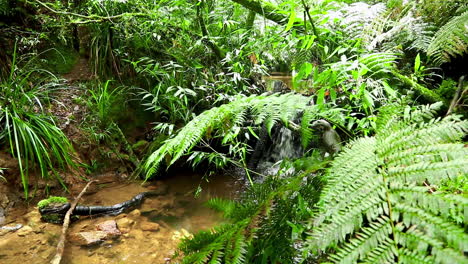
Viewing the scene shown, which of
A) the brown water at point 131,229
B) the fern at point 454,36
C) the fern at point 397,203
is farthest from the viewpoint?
the brown water at point 131,229

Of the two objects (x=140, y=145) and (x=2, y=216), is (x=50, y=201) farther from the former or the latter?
(x=140, y=145)

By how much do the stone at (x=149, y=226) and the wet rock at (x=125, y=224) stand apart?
95 mm

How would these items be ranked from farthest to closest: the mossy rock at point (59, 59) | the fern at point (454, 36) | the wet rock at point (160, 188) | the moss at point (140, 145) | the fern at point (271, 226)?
1. the mossy rock at point (59, 59)
2. the moss at point (140, 145)
3. the wet rock at point (160, 188)
4. the fern at point (454, 36)
5. the fern at point (271, 226)

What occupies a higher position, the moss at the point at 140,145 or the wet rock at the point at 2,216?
the moss at the point at 140,145

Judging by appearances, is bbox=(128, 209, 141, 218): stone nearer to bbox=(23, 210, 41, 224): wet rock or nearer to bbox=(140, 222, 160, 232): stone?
bbox=(140, 222, 160, 232): stone

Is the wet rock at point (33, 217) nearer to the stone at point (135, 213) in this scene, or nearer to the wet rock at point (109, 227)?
the wet rock at point (109, 227)

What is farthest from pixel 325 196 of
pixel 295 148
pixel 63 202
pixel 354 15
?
pixel 295 148

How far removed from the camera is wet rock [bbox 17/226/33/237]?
1.91 meters

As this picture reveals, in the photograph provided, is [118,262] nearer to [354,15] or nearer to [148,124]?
[148,124]

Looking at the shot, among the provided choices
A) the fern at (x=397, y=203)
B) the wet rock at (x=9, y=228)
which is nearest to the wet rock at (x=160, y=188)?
the wet rock at (x=9, y=228)

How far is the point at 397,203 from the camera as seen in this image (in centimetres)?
48

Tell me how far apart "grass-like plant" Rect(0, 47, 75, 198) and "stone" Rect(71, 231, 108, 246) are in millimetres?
610

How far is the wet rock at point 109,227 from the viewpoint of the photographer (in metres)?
2.04

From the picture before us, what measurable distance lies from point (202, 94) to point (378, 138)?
226 centimetres
